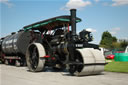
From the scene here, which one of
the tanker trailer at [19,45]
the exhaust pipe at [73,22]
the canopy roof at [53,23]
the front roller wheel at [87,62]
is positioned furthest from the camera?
the tanker trailer at [19,45]

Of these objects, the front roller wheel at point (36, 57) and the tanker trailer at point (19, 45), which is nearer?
the front roller wheel at point (36, 57)

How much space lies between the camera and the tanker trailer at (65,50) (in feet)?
Answer: 28.2

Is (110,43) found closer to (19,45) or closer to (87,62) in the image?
(19,45)

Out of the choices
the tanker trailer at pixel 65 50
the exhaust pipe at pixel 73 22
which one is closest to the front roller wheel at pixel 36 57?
the tanker trailer at pixel 65 50

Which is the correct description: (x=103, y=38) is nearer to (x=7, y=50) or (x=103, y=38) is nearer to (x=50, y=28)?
(x=7, y=50)

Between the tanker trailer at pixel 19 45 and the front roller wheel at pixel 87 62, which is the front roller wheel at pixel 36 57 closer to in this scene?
the front roller wheel at pixel 87 62

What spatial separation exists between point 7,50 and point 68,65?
10773mm

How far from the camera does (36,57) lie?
11297 mm

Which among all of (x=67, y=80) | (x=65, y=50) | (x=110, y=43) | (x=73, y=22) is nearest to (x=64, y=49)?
(x=65, y=50)

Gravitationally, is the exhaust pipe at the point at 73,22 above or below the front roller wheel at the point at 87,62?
above

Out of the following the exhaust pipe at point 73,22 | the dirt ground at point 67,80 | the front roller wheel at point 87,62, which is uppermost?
the exhaust pipe at point 73,22

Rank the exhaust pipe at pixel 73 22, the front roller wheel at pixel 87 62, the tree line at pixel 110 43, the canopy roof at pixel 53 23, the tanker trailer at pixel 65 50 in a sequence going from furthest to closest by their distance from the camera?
the tree line at pixel 110 43, the canopy roof at pixel 53 23, the exhaust pipe at pixel 73 22, the tanker trailer at pixel 65 50, the front roller wheel at pixel 87 62

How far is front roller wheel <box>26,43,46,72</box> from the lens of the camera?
Answer: 34.6ft

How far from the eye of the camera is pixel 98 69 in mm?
8758
